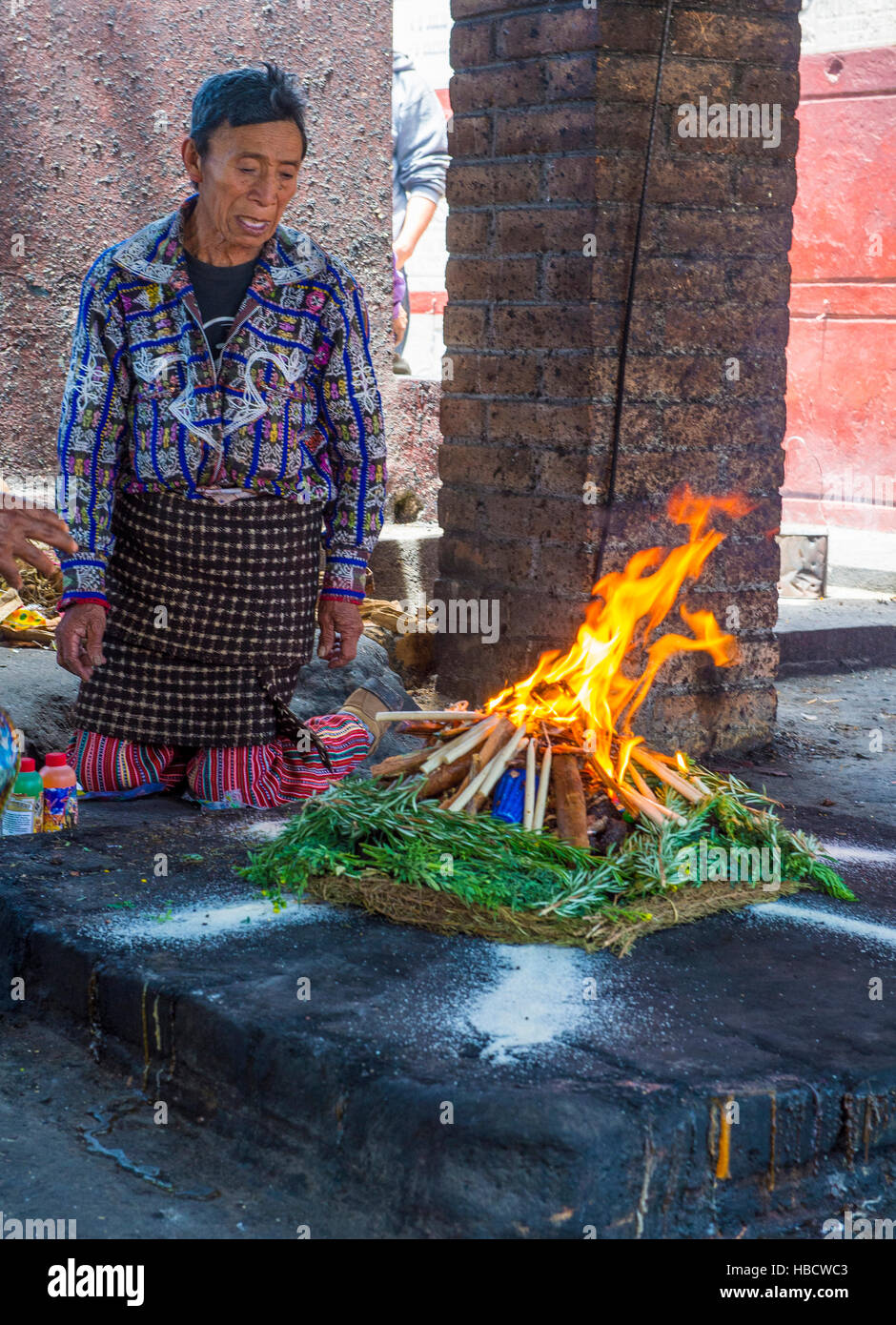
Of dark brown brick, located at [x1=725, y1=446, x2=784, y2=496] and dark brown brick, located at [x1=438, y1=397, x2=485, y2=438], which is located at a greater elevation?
dark brown brick, located at [x1=438, y1=397, x2=485, y2=438]

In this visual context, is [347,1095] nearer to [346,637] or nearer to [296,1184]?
[296,1184]

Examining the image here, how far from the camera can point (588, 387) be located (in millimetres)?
4426

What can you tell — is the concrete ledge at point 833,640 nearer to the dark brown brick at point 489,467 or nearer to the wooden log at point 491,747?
the dark brown brick at point 489,467

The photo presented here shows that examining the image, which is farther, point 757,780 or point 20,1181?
point 757,780

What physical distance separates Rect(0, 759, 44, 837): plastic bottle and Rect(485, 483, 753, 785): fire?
113cm

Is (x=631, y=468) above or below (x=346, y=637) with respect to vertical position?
above

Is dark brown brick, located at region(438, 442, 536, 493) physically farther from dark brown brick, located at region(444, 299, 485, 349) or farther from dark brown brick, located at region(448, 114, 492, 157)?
dark brown brick, located at region(448, 114, 492, 157)

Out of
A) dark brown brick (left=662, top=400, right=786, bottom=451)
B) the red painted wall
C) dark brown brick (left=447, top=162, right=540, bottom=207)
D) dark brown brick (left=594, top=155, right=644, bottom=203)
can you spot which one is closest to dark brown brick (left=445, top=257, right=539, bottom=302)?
dark brown brick (left=447, top=162, right=540, bottom=207)

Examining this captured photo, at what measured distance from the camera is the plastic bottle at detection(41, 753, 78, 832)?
3.69m

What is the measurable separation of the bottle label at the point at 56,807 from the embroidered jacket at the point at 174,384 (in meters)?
0.49

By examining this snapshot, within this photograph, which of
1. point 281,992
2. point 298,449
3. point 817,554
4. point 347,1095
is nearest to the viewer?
point 347,1095
